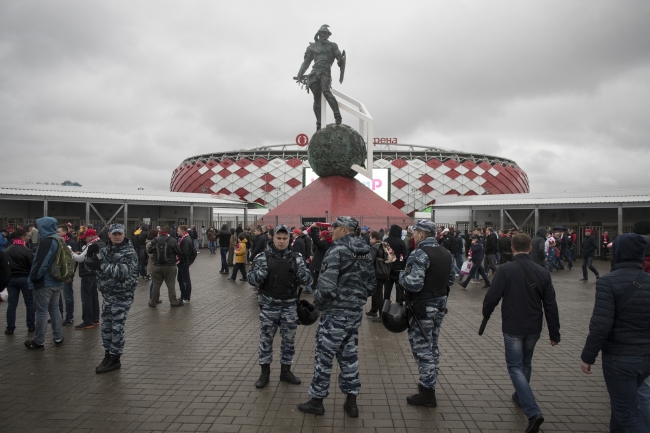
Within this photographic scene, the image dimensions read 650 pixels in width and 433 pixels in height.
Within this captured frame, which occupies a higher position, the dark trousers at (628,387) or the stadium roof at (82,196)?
the stadium roof at (82,196)

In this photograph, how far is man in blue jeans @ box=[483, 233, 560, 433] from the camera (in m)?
3.71

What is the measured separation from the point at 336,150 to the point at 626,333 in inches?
683

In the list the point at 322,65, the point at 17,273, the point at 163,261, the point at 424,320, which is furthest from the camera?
the point at 322,65

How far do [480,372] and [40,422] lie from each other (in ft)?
14.2

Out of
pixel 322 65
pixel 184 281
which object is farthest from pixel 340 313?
pixel 322 65

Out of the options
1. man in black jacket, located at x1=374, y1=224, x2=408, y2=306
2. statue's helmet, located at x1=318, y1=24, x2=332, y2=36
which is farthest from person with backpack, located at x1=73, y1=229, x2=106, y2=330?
statue's helmet, located at x1=318, y1=24, x2=332, y2=36

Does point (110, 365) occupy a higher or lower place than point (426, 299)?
lower

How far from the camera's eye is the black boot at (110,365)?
188 inches

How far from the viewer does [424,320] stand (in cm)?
411

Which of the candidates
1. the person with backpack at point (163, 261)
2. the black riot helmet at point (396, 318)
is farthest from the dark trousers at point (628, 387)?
the person with backpack at point (163, 261)

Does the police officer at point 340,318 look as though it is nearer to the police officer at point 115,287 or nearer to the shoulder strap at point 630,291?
the shoulder strap at point 630,291

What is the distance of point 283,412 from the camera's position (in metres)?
3.86

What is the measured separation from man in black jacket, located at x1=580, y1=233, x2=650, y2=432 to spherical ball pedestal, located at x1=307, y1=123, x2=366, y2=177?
56.5ft

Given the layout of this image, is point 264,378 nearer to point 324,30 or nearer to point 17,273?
point 17,273
